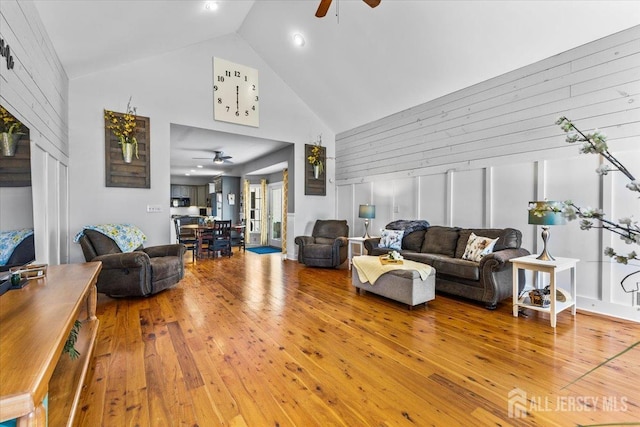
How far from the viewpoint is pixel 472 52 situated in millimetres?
4035

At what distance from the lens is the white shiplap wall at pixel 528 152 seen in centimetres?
323

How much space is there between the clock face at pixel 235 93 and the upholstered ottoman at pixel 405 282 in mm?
3847

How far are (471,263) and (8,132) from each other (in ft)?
14.5

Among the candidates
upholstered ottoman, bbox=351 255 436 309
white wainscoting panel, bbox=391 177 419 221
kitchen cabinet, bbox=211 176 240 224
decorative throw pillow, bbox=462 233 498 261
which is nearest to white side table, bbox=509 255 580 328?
decorative throw pillow, bbox=462 233 498 261

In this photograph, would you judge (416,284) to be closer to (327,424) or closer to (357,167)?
(327,424)

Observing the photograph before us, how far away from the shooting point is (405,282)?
3.45 metres

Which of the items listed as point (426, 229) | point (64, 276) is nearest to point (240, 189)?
point (426, 229)

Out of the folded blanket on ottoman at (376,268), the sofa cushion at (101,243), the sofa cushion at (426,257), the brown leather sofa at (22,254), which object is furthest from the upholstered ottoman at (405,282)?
the sofa cushion at (101,243)

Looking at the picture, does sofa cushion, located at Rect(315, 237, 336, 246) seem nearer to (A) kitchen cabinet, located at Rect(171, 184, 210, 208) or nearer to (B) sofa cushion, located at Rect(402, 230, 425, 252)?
(B) sofa cushion, located at Rect(402, 230, 425, 252)

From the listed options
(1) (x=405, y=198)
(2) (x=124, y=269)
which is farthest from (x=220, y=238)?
(1) (x=405, y=198)

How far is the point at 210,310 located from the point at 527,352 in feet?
10.3

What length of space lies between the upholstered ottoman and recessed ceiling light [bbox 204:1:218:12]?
13.6 ft

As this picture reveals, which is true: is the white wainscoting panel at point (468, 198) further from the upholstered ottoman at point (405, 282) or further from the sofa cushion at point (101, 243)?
the sofa cushion at point (101, 243)

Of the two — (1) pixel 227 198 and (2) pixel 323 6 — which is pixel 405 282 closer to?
(2) pixel 323 6
